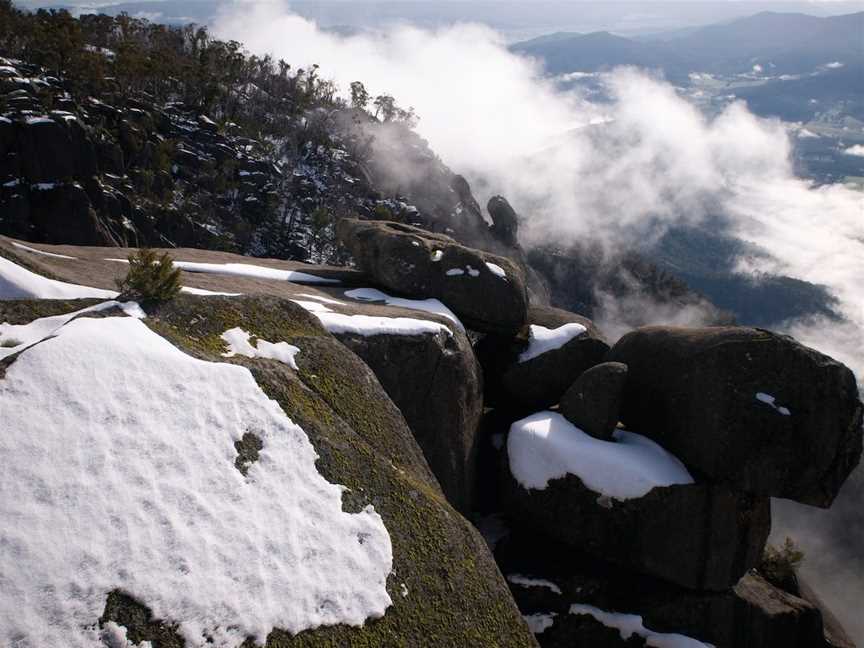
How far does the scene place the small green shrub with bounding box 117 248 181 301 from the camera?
14.5 m

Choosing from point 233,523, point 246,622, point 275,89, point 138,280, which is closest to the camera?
point 246,622

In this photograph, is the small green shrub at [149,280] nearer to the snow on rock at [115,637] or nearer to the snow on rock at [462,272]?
the snow on rock at [115,637]

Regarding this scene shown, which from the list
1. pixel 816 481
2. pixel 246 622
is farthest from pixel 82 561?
pixel 816 481

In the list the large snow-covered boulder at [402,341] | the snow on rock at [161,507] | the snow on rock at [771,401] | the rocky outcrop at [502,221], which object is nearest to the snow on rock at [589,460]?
the large snow-covered boulder at [402,341]

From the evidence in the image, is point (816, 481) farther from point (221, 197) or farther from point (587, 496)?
point (221, 197)

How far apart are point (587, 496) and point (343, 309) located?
11483mm

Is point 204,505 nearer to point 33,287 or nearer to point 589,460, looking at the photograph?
point 33,287

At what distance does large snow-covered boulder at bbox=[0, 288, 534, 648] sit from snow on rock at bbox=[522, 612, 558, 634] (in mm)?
8468

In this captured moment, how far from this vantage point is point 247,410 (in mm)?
12312

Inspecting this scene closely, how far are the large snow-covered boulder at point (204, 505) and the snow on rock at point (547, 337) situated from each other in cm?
1428

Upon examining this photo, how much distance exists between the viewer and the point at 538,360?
1109 inches

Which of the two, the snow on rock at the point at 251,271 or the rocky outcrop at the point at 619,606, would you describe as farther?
the snow on rock at the point at 251,271

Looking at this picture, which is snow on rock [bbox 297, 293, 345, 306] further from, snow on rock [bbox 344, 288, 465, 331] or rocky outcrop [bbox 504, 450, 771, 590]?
rocky outcrop [bbox 504, 450, 771, 590]

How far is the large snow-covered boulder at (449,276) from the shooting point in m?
27.8
